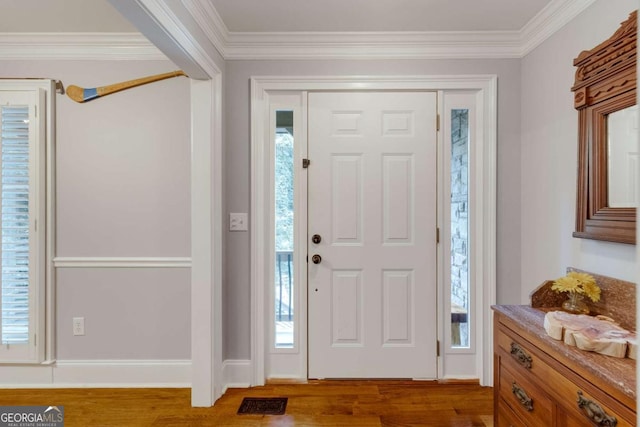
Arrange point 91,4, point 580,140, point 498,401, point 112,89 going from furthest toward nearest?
point 112,89
point 91,4
point 580,140
point 498,401

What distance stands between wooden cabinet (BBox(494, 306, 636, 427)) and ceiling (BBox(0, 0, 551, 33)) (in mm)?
1671

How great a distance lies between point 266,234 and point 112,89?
4.50 ft

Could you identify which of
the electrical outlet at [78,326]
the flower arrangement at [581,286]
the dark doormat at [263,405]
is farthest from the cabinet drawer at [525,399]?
the electrical outlet at [78,326]

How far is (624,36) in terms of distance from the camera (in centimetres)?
140

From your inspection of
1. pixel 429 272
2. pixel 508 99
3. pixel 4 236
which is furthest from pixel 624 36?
pixel 4 236

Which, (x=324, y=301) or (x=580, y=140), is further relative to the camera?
(x=324, y=301)

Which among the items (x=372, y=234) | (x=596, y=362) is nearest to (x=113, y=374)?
(x=372, y=234)

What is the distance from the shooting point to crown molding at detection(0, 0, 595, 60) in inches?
85.0

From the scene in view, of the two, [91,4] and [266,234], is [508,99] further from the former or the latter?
[91,4]

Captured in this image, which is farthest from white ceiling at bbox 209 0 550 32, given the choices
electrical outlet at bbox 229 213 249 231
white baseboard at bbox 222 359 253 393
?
white baseboard at bbox 222 359 253 393

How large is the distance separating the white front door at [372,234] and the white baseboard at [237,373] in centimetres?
42

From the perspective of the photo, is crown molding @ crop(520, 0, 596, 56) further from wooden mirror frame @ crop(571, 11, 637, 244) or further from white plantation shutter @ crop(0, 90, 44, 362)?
white plantation shutter @ crop(0, 90, 44, 362)

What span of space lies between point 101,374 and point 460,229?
263 cm

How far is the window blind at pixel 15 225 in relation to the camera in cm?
217
